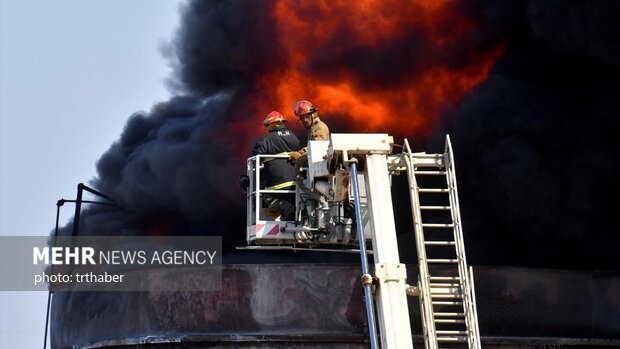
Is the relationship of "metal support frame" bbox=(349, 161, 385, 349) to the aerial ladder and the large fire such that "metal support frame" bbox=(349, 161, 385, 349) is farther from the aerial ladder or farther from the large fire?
the large fire

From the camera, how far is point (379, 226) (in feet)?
29.6

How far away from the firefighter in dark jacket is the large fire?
17.9 feet

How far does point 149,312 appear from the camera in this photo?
39.8 feet

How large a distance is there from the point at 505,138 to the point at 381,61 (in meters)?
2.64

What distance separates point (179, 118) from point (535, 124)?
22.4 ft

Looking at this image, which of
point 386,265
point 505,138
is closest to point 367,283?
point 386,265

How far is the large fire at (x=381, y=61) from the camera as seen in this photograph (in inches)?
682

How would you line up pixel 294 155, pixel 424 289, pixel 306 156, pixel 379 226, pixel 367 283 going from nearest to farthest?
pixel 367 283, pixel 379 226, pixel 424 289, pixel 306 156, pixel 294 155

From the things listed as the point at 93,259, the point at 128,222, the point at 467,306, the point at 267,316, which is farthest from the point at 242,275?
the point at 128,222

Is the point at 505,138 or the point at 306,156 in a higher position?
the point at 505,138

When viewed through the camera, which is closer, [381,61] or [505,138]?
[505,138]

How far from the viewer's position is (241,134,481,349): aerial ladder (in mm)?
8812

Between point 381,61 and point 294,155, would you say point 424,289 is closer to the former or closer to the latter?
point 294,155

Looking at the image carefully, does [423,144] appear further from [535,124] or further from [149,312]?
[149,312]
